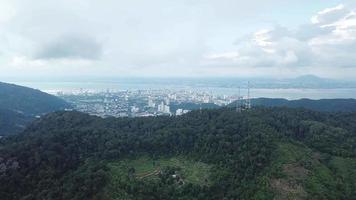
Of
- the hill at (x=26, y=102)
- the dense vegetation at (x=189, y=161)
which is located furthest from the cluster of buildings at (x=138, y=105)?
the dense vegetation at (x=189, y=161)

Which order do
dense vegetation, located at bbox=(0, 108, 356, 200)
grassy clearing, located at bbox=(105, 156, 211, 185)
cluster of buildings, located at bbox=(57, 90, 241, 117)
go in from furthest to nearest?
cluster of buildings, located at bbox=(57, 90, 241, 117), grassy clearing, located at bbox=(105, 156, 211, 185), dense vegetation, located at bbox=(0, 108, 356, 200)

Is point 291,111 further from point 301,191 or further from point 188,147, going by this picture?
point 301,191

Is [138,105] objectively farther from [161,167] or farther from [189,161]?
[161,167]

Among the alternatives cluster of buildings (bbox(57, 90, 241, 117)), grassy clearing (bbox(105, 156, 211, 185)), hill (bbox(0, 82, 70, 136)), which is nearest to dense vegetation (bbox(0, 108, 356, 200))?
grassy clearing (bbox(105, 156, 211, 185))

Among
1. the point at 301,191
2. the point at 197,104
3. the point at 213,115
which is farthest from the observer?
the point at 197,104

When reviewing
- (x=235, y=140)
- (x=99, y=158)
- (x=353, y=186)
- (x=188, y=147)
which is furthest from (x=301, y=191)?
(x=99, y=158)

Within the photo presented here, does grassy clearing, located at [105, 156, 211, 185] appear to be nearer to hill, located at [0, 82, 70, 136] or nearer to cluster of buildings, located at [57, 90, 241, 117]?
hill, located at [0, 82, 70, 136]

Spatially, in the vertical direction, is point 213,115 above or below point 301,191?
above

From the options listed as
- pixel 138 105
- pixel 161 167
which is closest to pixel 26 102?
pixel 138 105
